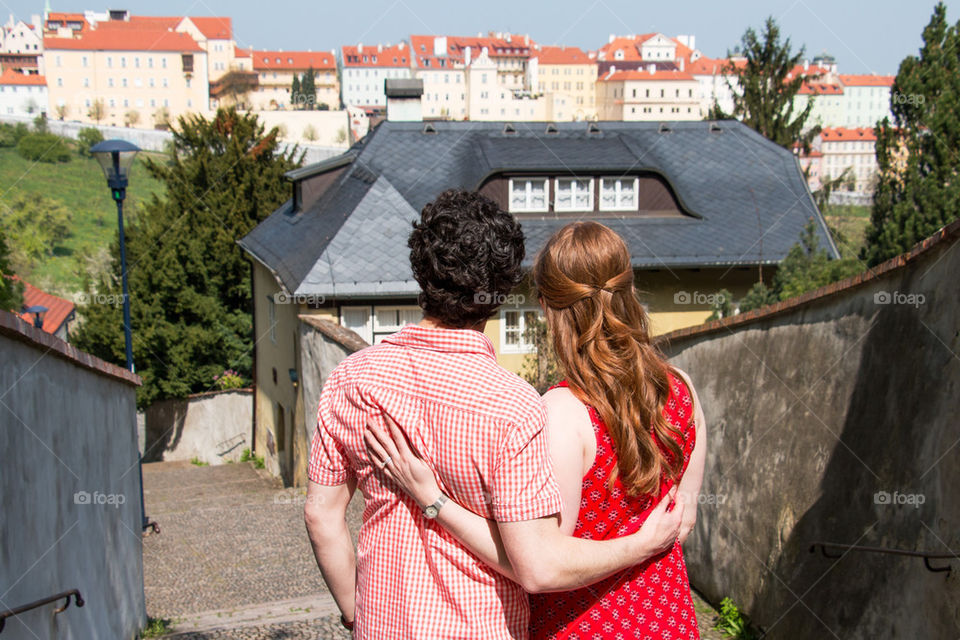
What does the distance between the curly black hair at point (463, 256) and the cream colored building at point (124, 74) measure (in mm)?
101079

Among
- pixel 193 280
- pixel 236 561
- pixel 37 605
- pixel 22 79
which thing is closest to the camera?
pixel 37 605

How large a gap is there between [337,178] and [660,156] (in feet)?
20.6

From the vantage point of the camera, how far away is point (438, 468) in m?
2.08

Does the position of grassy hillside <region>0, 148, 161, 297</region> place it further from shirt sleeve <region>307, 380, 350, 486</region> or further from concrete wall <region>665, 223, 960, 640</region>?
shirt sleeve <region>307, 380, 350, 486</region>

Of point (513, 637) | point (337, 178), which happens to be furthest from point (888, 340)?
point (337, 178)

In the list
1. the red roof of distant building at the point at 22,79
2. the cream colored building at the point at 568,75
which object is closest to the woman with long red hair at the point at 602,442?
the red roof of distant building at the point at 22,79

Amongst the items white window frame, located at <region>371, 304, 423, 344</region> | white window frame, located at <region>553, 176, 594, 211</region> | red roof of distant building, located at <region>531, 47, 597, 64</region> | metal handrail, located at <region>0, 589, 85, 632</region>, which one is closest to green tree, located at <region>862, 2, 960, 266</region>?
white window frame, located at <region>553, 176, 594, 211</region>

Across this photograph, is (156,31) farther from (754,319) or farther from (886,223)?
(754,319)

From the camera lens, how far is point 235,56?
373ft

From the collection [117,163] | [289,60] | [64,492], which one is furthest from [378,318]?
[289,60]

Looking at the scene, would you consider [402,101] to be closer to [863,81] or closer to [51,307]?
[51,307]

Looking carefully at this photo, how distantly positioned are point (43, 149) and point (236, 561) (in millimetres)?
62505

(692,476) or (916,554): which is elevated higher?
(692,476)

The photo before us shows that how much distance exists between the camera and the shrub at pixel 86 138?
223 feet
